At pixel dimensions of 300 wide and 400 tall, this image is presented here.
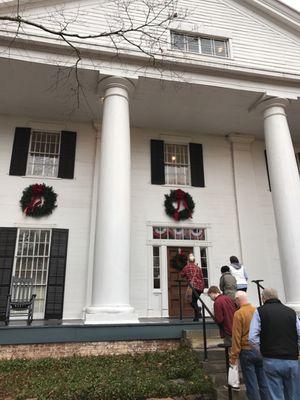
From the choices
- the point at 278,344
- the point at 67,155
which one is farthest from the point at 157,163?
the point at 278,344

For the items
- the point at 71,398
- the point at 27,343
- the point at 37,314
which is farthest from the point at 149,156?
the point at 71,398

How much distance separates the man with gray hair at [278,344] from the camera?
13.7ft

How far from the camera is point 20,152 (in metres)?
11.8

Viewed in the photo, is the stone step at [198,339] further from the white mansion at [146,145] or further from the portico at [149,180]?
the white mansion at [146,145]

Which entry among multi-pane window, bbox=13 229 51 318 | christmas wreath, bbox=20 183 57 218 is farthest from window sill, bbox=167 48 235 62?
multi-pane window, bbox=13 229 51 318

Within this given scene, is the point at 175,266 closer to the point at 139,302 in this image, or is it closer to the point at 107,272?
the point at 139,302

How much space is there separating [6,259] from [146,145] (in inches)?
244

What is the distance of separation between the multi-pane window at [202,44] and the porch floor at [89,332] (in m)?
8.75

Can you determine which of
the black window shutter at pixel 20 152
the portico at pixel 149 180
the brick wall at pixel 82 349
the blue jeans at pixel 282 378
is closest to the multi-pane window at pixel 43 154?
the black window shutter at pixel 20 152

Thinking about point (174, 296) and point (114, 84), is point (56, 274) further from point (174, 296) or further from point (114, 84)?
point (114, 84)

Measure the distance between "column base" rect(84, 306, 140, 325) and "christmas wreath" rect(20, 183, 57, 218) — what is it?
4.47 metres

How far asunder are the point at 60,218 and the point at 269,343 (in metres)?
8.55

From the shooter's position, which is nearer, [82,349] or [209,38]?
[82,349]

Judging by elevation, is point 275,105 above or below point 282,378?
above
